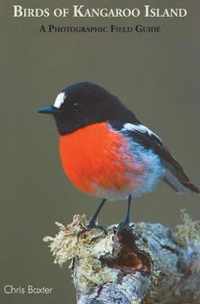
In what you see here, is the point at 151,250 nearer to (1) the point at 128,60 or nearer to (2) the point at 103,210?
(2) the point at 103,210

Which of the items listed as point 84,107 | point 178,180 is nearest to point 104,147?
point 84,107

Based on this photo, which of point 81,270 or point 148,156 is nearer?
point 81,270

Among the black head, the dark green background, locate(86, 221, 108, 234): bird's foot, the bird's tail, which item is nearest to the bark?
locate(86, 221, 108, 234): bird's foot

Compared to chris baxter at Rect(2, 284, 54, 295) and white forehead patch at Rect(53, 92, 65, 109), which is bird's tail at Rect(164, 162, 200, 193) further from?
chris baxter at Rect(2, 284, 54, 295)

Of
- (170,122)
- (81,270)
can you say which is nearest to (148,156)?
(170,122)

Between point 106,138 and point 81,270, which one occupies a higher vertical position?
point 106,138

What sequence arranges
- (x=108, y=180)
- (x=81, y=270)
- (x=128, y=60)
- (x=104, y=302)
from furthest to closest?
(x=128, y=60)
(x=108, y=180)
(x=81, y=270)
(x=104, y=302)
